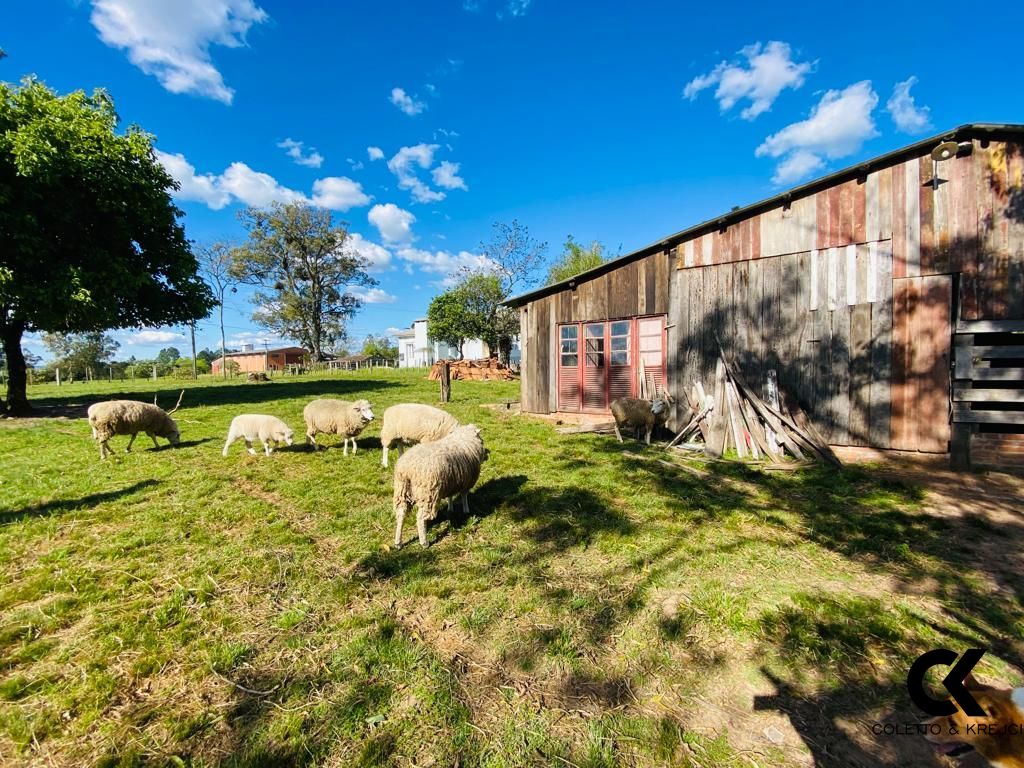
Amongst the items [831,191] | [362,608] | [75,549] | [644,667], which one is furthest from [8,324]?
[831,191]

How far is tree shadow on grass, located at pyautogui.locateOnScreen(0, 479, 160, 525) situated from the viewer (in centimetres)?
559

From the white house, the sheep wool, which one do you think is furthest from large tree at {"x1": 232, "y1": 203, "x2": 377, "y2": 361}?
the sheep wool

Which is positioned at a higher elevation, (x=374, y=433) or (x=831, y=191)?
(x=831, y=191)

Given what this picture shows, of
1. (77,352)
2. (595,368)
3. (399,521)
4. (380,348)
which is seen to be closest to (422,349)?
(380,348)

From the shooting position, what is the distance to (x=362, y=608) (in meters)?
3.66

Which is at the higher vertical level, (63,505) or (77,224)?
(77,224)

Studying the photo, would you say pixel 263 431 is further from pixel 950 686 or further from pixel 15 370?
pixel 15 370

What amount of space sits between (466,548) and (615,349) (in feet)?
28.6

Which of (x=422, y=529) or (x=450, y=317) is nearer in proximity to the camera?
(x=422, y=529)

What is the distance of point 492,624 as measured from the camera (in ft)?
11.3

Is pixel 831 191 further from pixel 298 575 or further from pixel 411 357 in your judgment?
pixel 411 357

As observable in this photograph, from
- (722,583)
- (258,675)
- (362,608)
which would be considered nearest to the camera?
(258,675)

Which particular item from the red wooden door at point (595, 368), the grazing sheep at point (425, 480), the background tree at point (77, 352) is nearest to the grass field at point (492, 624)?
the grazing sheep at point (425, 480)

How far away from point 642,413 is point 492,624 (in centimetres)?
705
